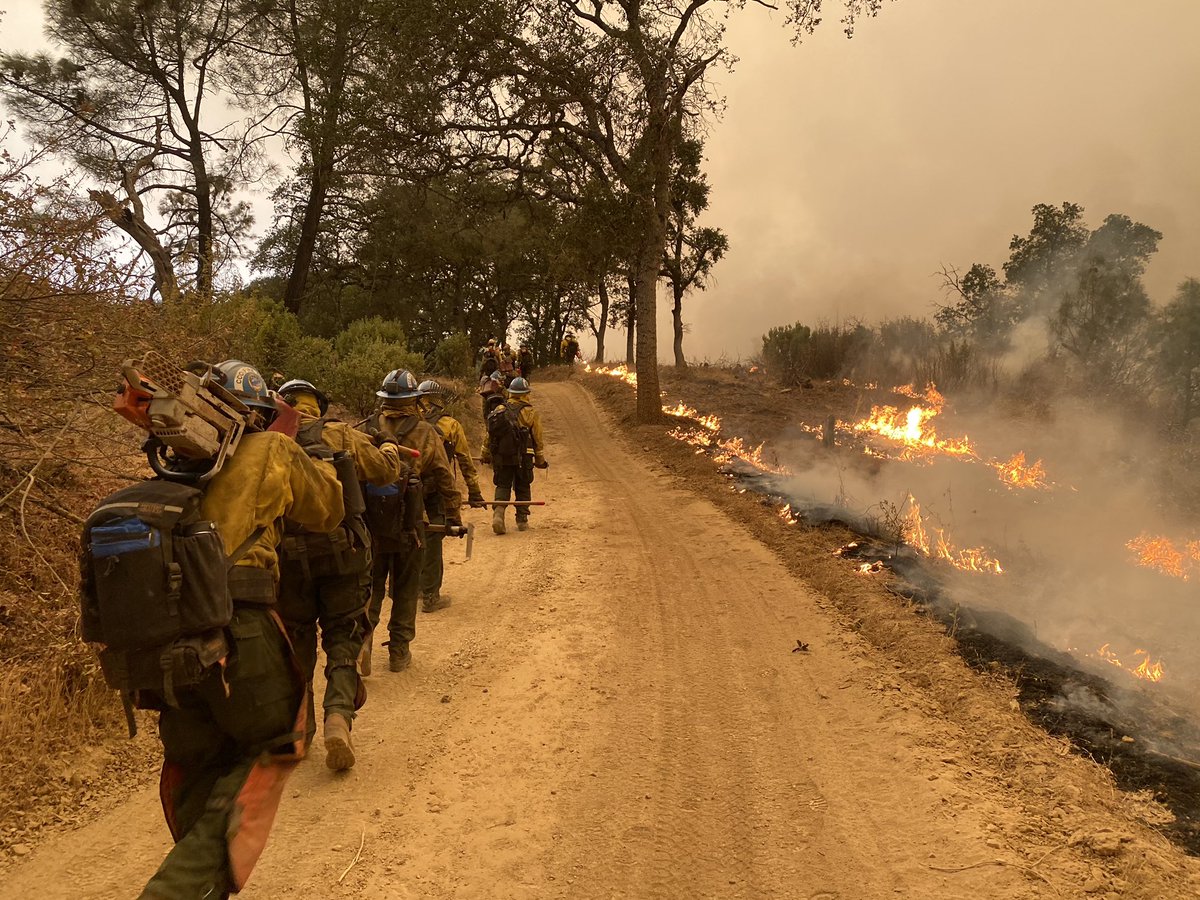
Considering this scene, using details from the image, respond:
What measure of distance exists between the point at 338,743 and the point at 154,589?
1952mm

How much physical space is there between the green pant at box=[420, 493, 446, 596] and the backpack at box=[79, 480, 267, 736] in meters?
3.81

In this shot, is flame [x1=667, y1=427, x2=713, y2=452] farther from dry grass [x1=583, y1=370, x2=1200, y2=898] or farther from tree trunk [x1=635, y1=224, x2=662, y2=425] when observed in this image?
dry grass [x1=583, y1=370, x2=1200, y2=898]

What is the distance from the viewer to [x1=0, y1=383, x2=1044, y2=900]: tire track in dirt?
3223 millimetres

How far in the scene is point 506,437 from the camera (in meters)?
9.98

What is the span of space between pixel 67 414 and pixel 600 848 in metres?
5.61

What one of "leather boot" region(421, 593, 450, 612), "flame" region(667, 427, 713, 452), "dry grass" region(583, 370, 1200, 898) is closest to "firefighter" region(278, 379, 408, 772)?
"leather boot" region(421, 593, 450, 612)

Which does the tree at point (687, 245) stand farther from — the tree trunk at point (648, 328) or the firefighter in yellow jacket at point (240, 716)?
the firefighter in yellow jacket at point (240, 716)

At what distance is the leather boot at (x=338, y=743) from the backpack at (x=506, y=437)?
248 inches

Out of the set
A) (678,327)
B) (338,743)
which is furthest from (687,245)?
(338,743)

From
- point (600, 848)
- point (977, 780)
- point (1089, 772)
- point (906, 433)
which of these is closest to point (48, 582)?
point (600, 848)

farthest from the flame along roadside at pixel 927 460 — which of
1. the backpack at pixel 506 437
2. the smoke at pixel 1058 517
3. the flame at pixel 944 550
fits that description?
the backpack at pixel 506 437

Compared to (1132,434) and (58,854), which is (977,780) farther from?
(1132,434)

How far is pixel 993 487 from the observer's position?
451 inches

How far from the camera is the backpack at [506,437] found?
996 cm
